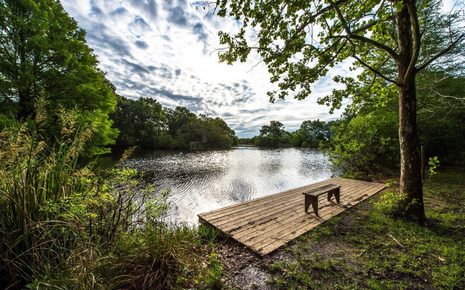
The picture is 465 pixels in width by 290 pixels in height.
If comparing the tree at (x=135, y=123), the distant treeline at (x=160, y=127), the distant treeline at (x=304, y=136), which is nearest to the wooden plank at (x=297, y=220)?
the distant treeline at (x=160, y=127)

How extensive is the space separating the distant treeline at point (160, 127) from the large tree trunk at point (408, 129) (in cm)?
3913

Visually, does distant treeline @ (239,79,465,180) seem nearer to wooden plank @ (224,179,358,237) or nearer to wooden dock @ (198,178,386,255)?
wooden dock @ (198,178,386,255)

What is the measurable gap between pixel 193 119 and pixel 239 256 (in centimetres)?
4780

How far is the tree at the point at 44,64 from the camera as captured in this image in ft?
24.0

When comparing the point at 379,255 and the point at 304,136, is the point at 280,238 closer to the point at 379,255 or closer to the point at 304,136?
the point at 379,255

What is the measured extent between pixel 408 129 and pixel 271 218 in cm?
343

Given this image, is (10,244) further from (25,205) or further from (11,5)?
(11,5)

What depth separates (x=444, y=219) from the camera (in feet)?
12.4

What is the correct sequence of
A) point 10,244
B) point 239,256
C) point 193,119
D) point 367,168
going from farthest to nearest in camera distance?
point 193,119 → point 367,168 → point 239,256 → point 10,244

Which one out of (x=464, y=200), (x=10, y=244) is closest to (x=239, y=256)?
(x=10, y=244)

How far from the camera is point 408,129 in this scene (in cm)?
354

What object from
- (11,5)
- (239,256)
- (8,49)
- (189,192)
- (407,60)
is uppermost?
(11,5)

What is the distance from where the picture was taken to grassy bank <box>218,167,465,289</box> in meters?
2.21

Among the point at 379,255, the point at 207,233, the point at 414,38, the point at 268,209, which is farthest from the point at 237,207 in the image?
the point at 414,38
